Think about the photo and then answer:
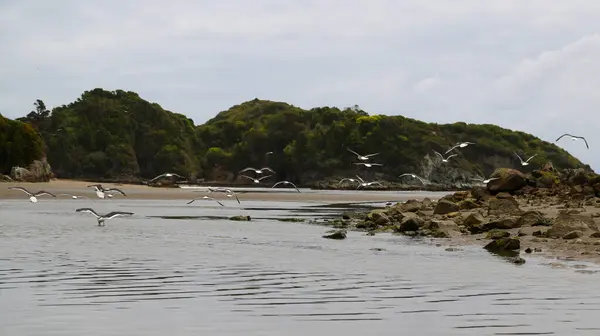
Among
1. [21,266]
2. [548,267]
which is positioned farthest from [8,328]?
[548,267]

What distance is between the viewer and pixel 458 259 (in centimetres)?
2261

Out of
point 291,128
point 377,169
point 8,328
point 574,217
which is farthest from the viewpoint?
point 291,128

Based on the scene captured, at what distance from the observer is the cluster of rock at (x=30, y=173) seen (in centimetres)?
9838

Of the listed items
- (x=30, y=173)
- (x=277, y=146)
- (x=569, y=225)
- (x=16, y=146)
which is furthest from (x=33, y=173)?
(x=277, y=146)

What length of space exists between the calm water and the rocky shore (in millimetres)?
1984

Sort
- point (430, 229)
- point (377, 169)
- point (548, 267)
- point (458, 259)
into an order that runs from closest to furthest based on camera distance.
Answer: point (548, 267)
point (458, 259)
point (430, 229)
point (377, 169)

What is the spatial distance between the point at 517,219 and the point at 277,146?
544 ft

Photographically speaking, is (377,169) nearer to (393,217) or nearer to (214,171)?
(214,171)

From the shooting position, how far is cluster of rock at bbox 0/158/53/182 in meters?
98.4

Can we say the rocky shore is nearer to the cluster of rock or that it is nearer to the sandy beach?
the sandy beach

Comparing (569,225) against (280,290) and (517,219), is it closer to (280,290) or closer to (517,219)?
(517,219)

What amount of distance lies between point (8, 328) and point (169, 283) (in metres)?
5.48

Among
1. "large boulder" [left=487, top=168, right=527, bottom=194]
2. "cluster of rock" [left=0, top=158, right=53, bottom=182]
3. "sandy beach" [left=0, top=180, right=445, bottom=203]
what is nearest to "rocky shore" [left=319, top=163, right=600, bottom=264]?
"large boulder" [left=487, top=168, right=527, bottom=194]

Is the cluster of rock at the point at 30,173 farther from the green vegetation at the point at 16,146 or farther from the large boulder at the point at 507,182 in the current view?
the large boulder at the point at 507,182
